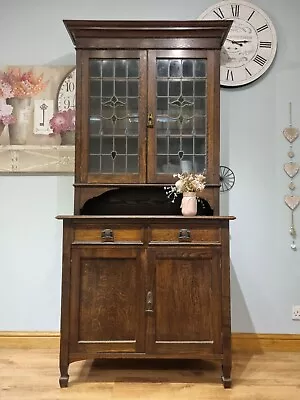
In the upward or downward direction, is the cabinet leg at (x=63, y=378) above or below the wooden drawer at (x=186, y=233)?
below

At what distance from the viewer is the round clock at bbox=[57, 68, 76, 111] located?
2938 millimetres

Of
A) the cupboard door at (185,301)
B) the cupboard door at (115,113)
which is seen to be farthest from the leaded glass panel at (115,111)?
the cupboard door at (185,301)

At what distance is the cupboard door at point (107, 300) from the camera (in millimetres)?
2227

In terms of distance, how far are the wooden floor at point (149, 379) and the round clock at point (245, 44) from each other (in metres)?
1.84

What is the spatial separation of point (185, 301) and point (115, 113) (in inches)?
46.8

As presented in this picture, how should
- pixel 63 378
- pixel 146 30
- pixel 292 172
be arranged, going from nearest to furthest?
pixel 63 378
pixel 146 30
pixel 292 172

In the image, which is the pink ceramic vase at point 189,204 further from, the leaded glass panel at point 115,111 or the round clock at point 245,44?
the round clock at point 245,44

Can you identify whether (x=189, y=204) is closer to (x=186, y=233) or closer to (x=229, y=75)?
(x=186, y=233)

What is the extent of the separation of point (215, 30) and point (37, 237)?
5.81 feet

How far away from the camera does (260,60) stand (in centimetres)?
292

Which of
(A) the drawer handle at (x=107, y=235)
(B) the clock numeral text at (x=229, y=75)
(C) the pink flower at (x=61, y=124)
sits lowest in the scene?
(A) the drawer handle at (x=107, y=235)

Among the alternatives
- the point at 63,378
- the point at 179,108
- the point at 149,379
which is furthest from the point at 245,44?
the point at 63,378

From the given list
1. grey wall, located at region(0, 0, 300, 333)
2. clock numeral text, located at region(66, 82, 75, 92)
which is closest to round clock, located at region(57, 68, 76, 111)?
clock numeral text, located at region(66, 82, 75, 92)

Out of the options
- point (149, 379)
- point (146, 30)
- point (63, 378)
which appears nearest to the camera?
point (63, 378)
